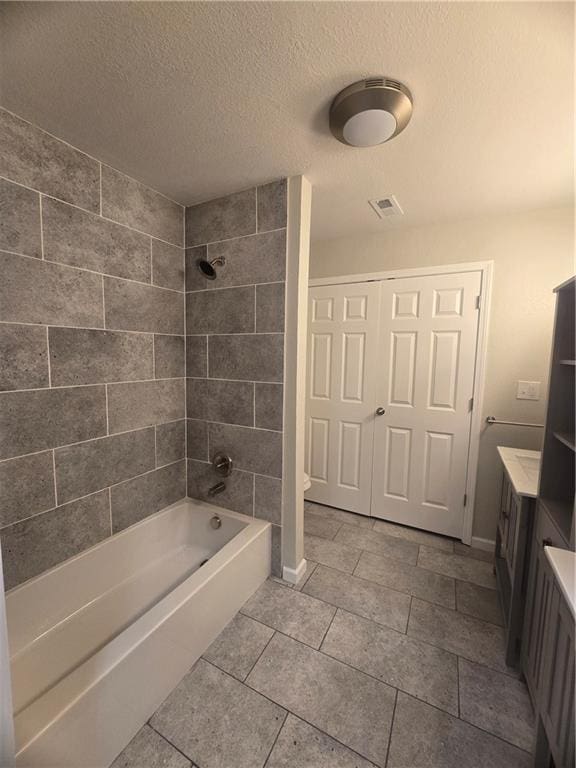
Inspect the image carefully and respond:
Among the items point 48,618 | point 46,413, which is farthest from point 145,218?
point 48,618

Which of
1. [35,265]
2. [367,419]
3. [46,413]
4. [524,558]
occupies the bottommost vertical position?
[524,558]

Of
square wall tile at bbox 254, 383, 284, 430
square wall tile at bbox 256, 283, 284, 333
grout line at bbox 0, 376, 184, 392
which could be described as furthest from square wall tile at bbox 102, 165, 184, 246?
square wall tile at bbox 254, 383, 284, 430

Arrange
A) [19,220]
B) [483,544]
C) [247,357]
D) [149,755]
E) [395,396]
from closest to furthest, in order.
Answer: [149,755] → [19,220] → [247,357] → [483,544] → [395,396]

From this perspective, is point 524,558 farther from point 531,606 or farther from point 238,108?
point 238,108

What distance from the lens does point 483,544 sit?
2.21 meters

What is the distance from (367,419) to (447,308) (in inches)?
40.3

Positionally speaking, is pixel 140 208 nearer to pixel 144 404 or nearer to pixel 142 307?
pixel 142 307

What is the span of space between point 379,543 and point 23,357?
7.96 ft

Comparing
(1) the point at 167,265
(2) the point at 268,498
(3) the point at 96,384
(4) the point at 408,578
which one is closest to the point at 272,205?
(1) the point at 167,265

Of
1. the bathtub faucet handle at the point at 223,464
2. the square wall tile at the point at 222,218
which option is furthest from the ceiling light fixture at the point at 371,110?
the bathtub faucet handle at the point at 223,464

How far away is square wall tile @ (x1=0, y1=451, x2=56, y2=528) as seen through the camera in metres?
1.29

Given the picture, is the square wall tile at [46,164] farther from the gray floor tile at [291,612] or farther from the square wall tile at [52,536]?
the gray floor tile at [291,612]

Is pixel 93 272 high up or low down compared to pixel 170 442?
up

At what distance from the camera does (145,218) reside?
1781 mm
